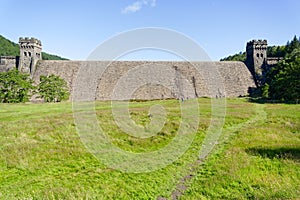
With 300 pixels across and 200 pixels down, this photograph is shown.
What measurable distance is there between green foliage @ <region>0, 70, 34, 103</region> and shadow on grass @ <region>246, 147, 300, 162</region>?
50.0 metres

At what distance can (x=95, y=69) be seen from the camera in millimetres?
77312

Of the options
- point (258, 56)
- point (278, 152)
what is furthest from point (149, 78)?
point (278, 152)

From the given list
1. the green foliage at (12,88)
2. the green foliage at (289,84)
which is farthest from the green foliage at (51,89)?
the green foliage at (289,84)

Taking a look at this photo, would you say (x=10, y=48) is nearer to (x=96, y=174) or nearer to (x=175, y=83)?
(x=175, y=83)

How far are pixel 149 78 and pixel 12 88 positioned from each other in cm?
3616

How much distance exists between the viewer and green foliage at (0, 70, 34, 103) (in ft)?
174

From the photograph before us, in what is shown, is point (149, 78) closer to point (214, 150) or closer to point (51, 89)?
point (51, 89)

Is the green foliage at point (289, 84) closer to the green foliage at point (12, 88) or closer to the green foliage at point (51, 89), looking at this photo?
the green foliage at point (51, 89)

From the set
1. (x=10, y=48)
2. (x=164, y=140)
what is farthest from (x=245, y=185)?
(x=10, y=48)

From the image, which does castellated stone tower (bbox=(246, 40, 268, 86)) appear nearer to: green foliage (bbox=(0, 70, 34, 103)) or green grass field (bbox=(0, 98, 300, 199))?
green grass field (bbox=(0, 98, 300, 199))

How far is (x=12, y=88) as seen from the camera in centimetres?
5384

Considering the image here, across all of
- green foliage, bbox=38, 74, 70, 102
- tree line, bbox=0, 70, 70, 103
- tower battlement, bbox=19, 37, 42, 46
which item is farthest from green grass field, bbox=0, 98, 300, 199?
tower battlement, bbox=19, 37, 42, 46

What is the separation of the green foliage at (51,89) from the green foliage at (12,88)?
10.6ft

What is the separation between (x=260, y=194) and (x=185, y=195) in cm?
311
